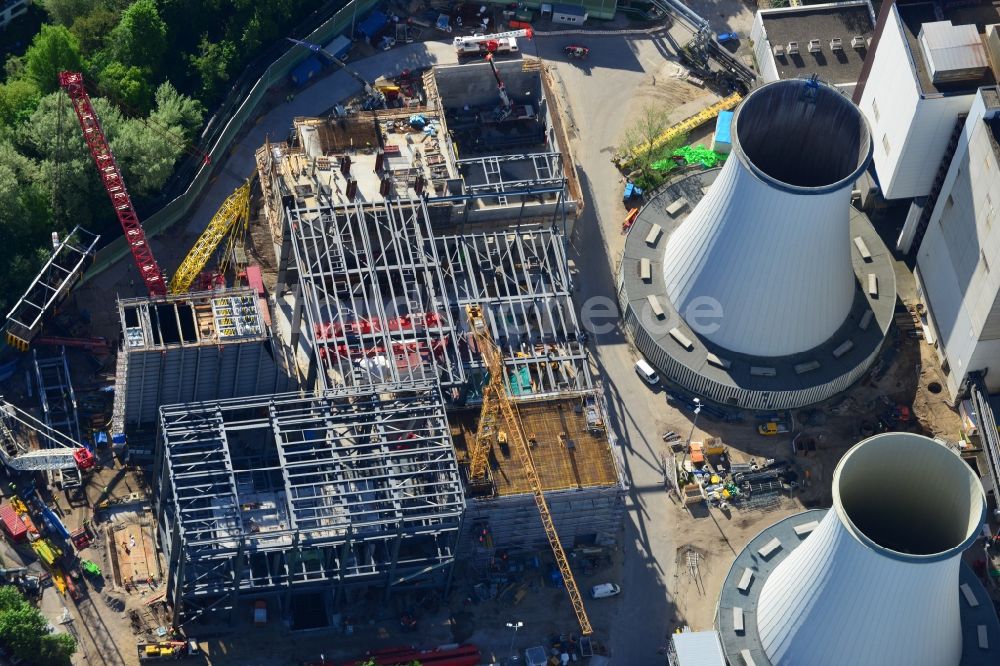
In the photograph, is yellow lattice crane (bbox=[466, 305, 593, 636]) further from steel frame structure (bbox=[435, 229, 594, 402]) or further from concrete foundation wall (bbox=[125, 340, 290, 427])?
concrete foundation wall (bbox=[125, 340, 290, 427])

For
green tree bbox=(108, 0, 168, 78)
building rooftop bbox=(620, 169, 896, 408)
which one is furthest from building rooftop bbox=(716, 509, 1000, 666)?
green tree bbox=(108, 0, 168, 78)

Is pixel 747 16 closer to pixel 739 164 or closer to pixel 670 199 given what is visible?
pixel 670 199

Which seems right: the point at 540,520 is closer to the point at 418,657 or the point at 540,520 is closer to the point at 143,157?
the point at 418,657

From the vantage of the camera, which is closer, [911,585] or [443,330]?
[911,585]

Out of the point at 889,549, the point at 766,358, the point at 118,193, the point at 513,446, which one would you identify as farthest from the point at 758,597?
the point at 118,193

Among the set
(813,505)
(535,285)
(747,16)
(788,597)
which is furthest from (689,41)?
(788,597)

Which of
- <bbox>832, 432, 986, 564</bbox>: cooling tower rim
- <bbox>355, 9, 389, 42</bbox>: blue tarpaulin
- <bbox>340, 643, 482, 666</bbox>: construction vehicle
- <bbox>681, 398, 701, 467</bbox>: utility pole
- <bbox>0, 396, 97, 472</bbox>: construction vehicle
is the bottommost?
<bbox>340, 643, 482, 666</bbox>: construction vehicle
